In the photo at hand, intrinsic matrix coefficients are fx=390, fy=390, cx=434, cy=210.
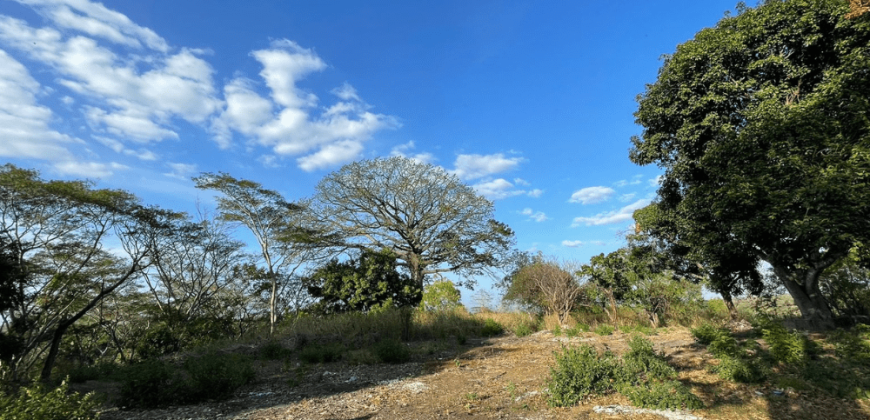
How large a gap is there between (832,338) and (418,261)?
1444cm

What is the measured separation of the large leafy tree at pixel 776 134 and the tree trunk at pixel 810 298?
2 centimetres

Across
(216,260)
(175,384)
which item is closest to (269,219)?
(216,260)

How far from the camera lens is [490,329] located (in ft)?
39.9

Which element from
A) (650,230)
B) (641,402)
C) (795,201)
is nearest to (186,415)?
(641,402)

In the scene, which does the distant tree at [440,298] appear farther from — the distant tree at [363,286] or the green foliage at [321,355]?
the green foliage at [321,355]

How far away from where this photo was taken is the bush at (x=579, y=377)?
4355mm

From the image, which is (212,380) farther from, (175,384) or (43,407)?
(43,407)

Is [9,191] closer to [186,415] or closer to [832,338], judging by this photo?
[186,415]

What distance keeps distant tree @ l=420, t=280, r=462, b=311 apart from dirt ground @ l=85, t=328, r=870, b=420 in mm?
6462

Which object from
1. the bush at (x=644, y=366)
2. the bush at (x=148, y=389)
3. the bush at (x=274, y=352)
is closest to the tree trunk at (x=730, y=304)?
the bush at (x=644, y=366)

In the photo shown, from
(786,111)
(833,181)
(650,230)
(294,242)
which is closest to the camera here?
(833,181)

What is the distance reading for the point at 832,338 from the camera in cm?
641

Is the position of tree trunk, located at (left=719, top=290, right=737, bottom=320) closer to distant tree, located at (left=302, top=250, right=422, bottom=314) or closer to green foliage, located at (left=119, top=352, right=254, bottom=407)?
distant tree, located at (left=302, top=250, right=422, bottom=314)

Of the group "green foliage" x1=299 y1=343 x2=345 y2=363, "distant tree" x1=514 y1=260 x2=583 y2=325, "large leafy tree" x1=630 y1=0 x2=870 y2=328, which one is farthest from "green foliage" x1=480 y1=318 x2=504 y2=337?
"large leafy tree" x1=630 y1=0 x2=870 y2=328
